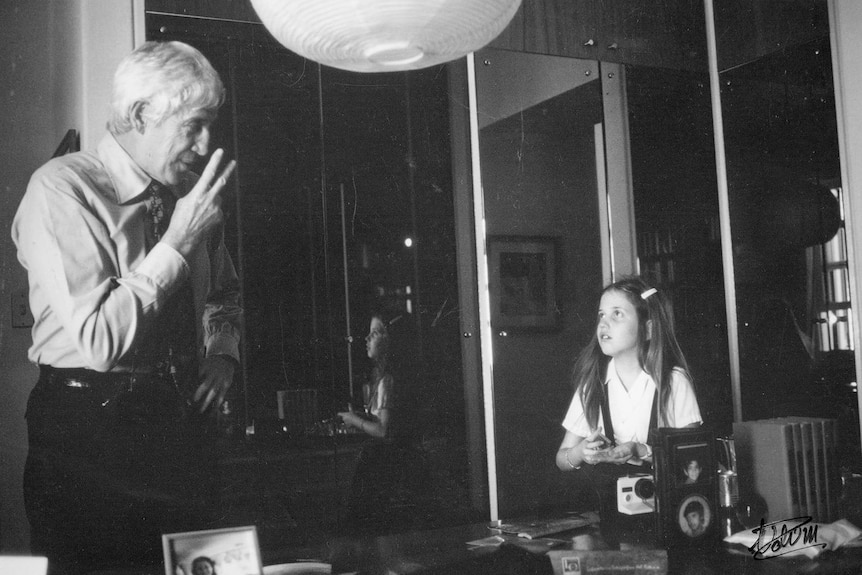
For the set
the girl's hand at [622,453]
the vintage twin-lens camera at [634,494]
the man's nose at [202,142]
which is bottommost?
the vintage twin-lens camera at [634,494]

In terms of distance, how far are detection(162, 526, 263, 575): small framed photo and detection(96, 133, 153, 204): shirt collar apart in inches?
44.6

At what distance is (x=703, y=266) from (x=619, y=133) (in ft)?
2.19

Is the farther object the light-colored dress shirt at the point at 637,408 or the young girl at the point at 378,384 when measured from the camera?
the light-colored dress shirt at the point at 637,408

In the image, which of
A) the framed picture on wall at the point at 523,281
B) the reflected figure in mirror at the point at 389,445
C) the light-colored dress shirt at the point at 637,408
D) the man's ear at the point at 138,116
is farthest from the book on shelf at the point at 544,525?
the man's ear at the point at 138,116

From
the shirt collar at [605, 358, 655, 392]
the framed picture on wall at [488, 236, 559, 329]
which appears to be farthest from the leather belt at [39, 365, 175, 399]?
the shirt collar at [605, 358, 655, 392]

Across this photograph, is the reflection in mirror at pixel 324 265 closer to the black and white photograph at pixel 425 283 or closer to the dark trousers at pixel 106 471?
the black and white photograph at pixel 425 283

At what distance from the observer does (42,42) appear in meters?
2.36

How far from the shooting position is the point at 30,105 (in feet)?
7.65

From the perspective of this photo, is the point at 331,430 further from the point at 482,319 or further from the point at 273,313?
the point at 482,319

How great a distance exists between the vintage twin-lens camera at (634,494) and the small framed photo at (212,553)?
0.99 metres

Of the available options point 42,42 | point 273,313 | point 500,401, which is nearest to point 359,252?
point 273,313

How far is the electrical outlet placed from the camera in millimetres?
2270

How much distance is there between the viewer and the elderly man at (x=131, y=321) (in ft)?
7.52
